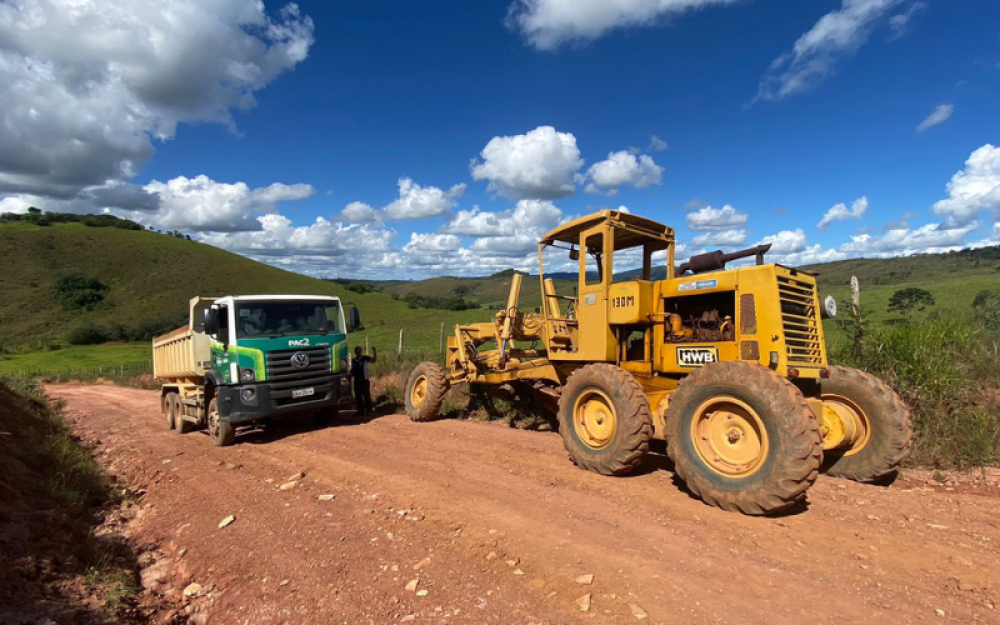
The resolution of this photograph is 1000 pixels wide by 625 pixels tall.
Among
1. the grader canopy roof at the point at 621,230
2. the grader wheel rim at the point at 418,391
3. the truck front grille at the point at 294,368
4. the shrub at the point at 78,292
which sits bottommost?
the grader wheel rim at the point at 418,391

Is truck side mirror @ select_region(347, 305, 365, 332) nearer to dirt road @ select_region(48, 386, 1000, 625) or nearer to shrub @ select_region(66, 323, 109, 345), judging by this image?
dirt road @ select_region(48, 386, 1000, 625)

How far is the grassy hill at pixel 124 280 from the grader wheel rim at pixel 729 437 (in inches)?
1635

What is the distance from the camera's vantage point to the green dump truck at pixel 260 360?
342 inches

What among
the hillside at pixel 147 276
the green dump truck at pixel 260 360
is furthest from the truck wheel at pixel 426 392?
the hillside at pixel 147 276

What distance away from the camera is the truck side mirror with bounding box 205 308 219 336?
8.78m

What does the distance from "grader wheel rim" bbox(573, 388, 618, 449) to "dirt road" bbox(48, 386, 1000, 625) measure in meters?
0.43

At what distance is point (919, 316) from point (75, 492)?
11.9 metres

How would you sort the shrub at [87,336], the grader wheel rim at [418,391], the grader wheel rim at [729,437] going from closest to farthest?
the grader wheel rim at [729,437], the grader wheel rim at [418,391], the shrub at [87,336]

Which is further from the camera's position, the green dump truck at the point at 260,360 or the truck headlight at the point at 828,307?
the green dump truck at the point at 260,360

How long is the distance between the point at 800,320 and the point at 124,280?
80.4m

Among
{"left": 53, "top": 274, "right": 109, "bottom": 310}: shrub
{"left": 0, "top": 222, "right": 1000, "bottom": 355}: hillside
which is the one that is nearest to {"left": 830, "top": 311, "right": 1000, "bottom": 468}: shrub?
{"left": 0, "top": 222, "right": 1000, "bottom": 355}: hillside

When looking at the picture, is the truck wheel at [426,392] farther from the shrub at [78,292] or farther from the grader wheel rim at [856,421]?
the shrub at [78,292]

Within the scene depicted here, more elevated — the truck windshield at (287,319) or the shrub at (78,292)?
the shrub at (78,292)

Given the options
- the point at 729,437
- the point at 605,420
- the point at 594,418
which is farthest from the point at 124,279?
the point at 729,437
